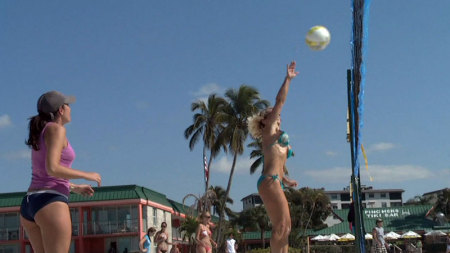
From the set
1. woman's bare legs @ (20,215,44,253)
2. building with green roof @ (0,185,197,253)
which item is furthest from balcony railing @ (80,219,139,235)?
woman's bare legs @ (20,215,44,253)

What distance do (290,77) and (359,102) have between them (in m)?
8.11

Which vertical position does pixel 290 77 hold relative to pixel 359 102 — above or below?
below

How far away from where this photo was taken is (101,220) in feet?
167

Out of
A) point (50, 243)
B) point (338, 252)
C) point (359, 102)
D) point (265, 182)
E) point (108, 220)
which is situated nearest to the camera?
point (50, 243)

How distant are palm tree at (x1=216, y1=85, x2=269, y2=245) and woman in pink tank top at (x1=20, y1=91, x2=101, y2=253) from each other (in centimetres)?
4306

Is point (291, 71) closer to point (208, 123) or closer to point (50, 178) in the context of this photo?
point (50, 178)

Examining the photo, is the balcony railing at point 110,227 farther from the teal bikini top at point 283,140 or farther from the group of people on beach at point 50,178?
the group of people on beach at point 50,178

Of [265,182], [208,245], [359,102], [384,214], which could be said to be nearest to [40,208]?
[265,182]

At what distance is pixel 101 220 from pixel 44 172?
48458 millimetres

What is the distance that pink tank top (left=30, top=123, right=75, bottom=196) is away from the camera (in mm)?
3930

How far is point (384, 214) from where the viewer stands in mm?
66375

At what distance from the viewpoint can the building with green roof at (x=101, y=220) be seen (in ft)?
163

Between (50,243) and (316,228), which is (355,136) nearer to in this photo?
(50,243)

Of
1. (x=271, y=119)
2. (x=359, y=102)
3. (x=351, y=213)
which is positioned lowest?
(x=351, y=213)
